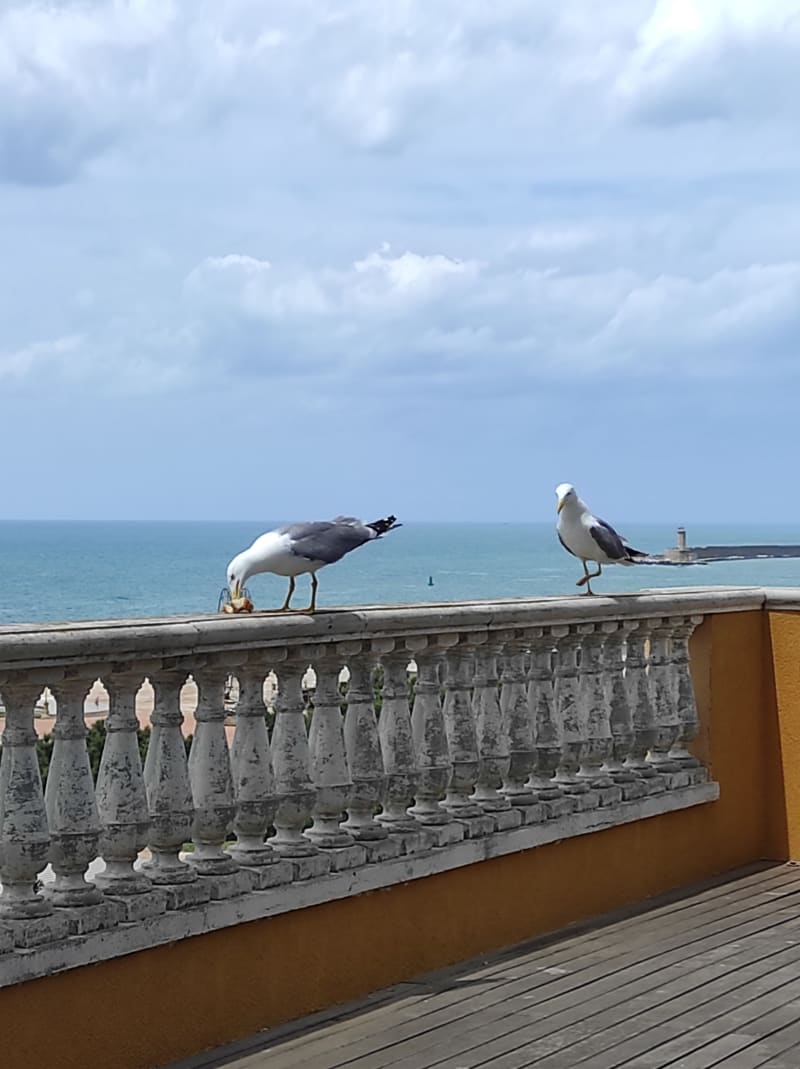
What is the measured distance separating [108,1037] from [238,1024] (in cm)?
47

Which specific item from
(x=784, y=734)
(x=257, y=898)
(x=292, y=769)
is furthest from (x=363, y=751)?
(x=784, y=734)

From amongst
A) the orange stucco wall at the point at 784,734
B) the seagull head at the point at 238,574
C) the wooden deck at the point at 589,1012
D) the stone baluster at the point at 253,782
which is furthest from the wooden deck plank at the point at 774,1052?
the orange stucco wall at the point at 784,734

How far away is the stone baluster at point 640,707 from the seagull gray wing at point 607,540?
47 centimetres

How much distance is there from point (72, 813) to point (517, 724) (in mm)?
1977

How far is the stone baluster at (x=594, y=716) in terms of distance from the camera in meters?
5.88

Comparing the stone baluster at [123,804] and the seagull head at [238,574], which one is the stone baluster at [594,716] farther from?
the stone baluster at [123,804]

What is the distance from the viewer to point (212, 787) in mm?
4309

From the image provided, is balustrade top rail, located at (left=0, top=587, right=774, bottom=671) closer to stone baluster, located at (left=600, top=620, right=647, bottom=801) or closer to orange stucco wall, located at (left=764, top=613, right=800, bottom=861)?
stone baluster, located at (left=600, top=620, right=647, bottom=801)

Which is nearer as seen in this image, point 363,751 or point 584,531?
point 363,751

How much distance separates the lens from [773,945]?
17.4 feet

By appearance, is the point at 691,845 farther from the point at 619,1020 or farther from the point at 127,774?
the point at 127,774

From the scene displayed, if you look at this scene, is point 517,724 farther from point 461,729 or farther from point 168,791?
point 168,791

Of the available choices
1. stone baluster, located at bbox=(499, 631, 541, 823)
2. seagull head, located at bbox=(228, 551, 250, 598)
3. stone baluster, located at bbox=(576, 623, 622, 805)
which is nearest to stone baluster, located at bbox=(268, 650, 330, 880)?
seagull head, located at bbox=(228, 551, 250, 598)

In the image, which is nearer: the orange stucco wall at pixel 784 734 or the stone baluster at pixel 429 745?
the stone baluster at pixel 429 745
